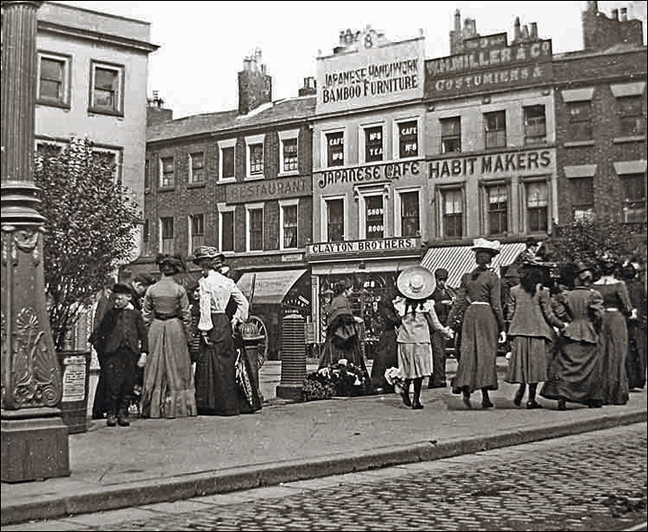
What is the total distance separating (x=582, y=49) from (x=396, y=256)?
2.37 metres

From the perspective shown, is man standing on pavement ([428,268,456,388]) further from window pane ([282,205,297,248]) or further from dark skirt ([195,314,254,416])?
dark skirt ([195,314,254,416])

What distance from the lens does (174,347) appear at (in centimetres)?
Result: 822

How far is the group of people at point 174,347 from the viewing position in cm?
781

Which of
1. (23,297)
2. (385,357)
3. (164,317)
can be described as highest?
(23,297)

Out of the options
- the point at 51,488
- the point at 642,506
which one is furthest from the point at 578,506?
the point at 51,488

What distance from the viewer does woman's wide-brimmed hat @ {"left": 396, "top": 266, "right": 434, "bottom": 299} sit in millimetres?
8680

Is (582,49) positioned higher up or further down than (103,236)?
higher up

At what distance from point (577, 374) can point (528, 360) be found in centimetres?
57

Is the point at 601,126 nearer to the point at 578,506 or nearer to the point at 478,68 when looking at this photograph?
the point at 478,68

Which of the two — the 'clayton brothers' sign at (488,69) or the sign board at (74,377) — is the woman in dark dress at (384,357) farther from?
the sign board at (74,377)

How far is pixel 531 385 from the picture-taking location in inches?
375

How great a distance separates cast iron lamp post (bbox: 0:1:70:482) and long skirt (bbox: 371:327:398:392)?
20.0 feet

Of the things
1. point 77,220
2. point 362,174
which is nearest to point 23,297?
point 77,220

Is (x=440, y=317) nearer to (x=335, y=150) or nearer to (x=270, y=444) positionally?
(x=335, y=150)
